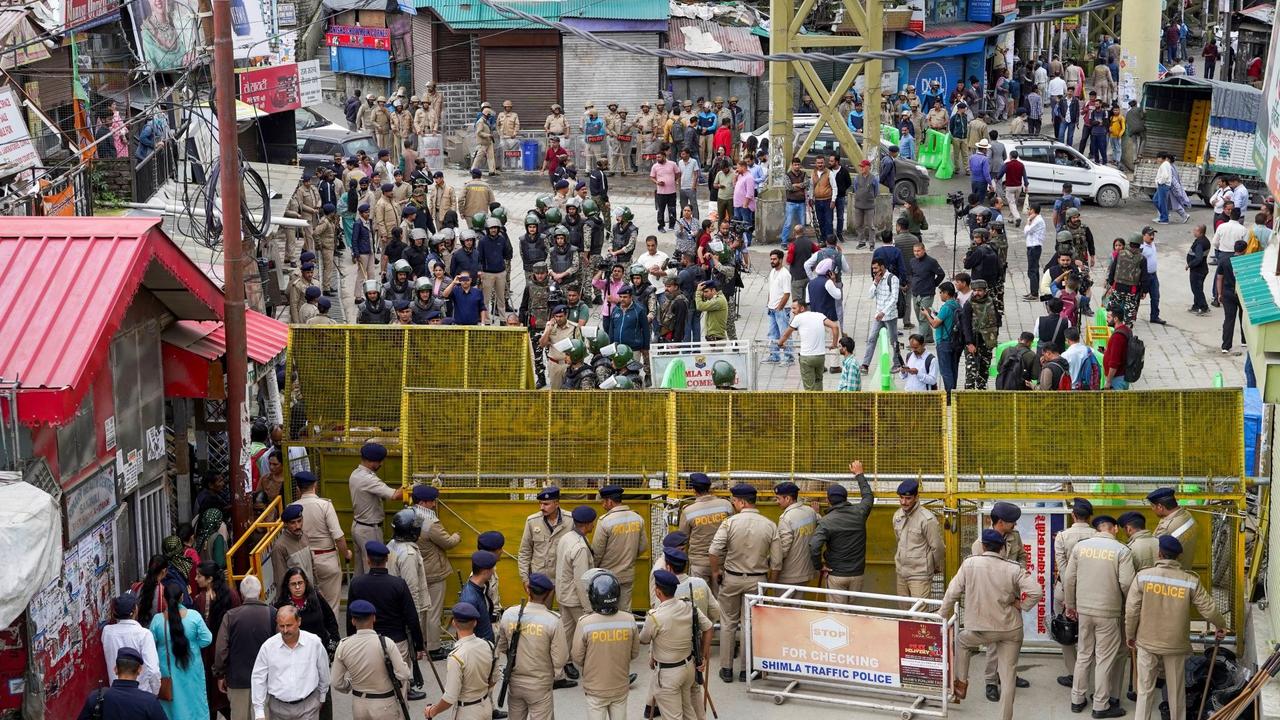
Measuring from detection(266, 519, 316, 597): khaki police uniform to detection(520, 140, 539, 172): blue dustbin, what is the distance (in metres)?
23.4

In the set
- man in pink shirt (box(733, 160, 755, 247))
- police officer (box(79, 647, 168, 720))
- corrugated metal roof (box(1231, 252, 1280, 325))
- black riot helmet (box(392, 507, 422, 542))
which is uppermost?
man in pink shirt (box(733, 160, 755, 247))

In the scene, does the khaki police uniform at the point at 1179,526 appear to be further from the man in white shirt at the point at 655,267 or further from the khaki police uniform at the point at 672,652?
the man in white shirt at the point at 655,267

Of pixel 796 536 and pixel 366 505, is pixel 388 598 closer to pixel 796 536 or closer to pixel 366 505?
pixel 366 505

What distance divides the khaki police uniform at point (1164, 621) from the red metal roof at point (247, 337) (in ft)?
23.9

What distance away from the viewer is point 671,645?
38.3ft

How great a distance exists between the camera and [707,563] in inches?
537

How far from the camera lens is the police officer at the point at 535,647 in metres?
11.4

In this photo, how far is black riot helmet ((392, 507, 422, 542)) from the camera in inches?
513

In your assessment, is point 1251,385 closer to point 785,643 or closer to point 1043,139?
point 785,643

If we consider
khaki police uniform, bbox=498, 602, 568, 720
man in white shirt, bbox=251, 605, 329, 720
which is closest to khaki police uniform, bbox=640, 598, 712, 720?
khaki police uniform, bbox=498, 602, 568, 720

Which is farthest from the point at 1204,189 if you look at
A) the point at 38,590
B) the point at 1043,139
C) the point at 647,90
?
the point at 38,590

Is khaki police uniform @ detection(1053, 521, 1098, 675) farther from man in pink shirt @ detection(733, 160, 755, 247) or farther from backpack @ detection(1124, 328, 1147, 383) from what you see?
man in pink shirt @ detection(733, 160, 755, 247)

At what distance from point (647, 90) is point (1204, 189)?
12.7m

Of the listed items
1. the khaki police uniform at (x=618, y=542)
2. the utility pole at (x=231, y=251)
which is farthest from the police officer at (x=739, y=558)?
the utility pole at (x=231, y=251)
